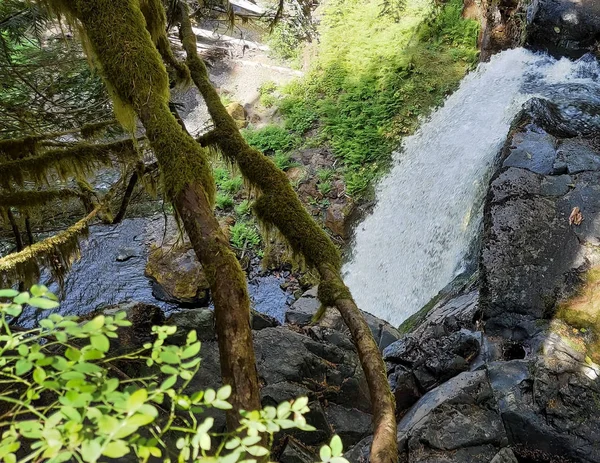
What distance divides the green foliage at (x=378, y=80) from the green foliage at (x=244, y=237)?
254 cm

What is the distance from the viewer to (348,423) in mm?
4594

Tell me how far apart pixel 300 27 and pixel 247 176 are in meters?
14.2

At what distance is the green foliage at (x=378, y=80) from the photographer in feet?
40.3

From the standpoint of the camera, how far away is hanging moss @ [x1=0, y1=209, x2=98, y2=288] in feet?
11.3

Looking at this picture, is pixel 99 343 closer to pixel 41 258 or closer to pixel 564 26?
pixel 41 258

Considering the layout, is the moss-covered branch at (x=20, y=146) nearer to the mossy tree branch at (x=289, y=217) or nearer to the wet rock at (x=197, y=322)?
the mossy tree branch at (x=289, y=217)

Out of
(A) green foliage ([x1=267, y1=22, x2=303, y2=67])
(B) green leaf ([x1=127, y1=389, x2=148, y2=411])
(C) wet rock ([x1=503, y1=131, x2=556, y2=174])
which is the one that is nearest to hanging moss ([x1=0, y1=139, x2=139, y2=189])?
(B) green leaf ([x1=127, y1=389, x2=148, y2=411])

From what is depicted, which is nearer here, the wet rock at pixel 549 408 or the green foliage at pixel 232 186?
the wet rock at pixel 549 408

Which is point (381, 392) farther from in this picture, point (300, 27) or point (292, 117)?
Answer: point (300, 27)

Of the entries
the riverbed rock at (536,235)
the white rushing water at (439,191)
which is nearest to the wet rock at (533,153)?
the riverbed rock at (536,235)

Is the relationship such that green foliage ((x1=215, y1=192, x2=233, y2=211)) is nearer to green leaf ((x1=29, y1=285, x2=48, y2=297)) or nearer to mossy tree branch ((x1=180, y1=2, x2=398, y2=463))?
mossy tree branch ((x1=180, y1=2, x2=398, y2=463))

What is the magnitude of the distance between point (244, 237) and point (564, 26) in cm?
851

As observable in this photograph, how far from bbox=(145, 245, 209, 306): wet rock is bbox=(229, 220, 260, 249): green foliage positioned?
4.65 feet

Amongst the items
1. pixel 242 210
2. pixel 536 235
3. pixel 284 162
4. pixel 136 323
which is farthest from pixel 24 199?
pixel 284 162
